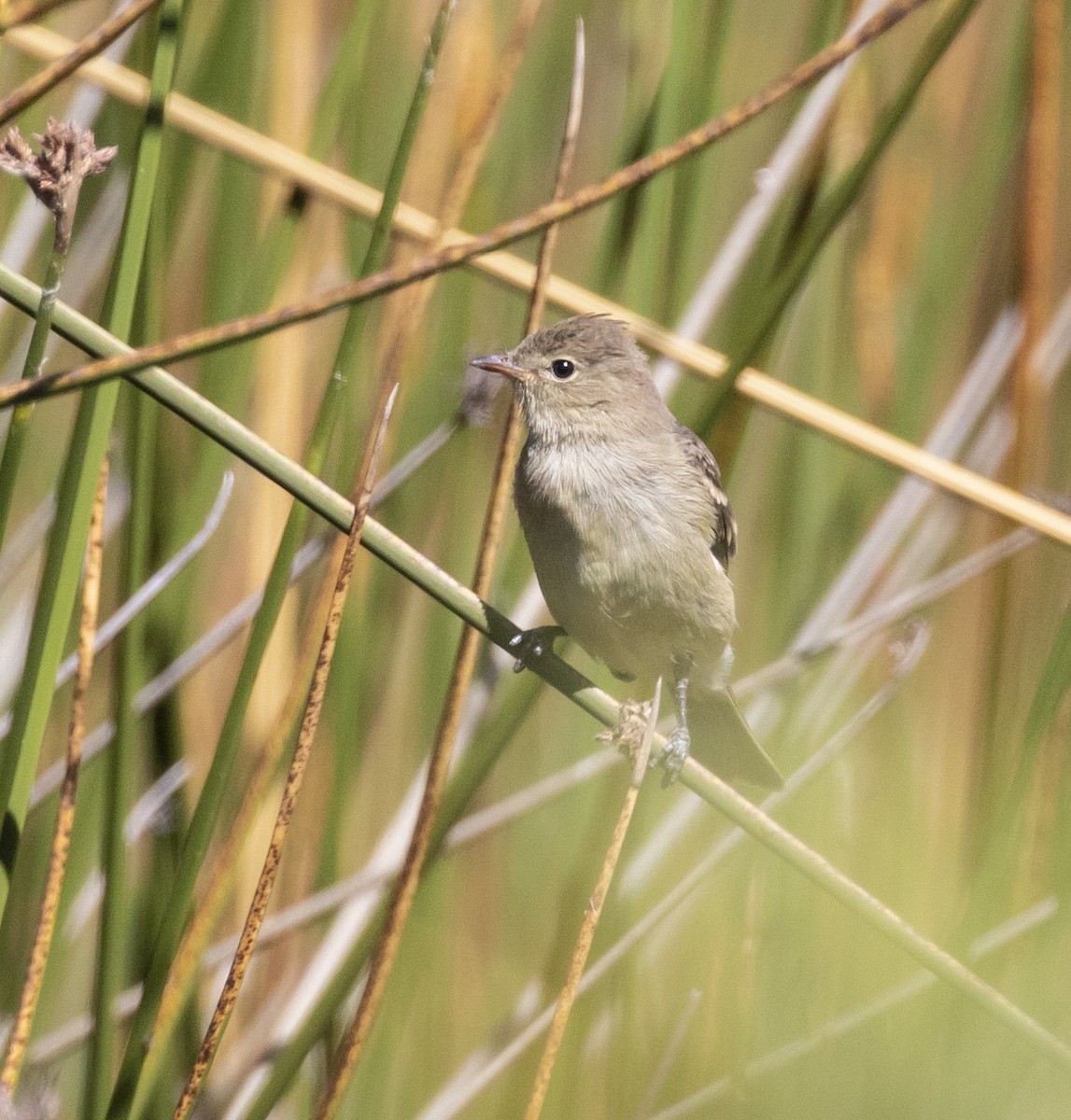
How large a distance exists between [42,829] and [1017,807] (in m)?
1.66

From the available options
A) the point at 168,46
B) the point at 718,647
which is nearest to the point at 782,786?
the point at 718,647

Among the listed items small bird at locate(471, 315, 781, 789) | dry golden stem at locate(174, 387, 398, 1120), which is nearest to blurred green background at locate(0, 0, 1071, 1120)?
small bird at locate(471, 315, 781, 789)

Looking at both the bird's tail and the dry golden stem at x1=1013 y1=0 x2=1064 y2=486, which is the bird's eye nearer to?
the bird's tail

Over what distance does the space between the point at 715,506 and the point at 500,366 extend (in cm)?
58

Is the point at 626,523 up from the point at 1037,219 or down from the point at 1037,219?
down

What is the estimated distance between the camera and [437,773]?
1.87m

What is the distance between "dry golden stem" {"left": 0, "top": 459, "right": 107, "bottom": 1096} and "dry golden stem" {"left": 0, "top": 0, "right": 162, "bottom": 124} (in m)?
0.44

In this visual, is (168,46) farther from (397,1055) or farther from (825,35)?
(397,1055)

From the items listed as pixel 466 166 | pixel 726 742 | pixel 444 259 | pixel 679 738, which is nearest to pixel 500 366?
pixel 466 166

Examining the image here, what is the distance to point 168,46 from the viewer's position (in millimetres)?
1625

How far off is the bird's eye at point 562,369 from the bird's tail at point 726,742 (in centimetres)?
76

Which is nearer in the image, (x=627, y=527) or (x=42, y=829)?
(x=42, y=829)

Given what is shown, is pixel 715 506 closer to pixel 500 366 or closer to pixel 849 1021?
pixel 500 366

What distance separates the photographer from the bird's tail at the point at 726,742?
9.07ft
